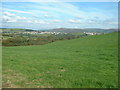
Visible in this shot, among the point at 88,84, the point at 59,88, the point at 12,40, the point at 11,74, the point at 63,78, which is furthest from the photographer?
the point at 12,40

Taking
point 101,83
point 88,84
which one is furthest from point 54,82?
point 101,83

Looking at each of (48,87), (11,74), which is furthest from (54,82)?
(11,74)

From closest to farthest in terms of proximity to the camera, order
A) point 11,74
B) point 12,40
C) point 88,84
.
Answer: point 88,84
point 11,74
point 12,40

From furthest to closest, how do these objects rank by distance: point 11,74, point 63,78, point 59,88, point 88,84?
1. point 11,74
2. point 63,78
3. point 88,84
4. point 59,88

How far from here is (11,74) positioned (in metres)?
8.02

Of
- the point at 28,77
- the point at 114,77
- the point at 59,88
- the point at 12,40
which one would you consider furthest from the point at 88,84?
the point at 12,40

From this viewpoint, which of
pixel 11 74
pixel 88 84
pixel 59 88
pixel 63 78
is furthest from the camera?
pixel 11 74

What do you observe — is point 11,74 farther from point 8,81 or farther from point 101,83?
point 101,83

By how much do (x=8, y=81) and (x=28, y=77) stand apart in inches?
37.2

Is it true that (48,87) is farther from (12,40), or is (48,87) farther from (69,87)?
(12,40)

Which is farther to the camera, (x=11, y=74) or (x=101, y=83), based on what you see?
(x=11, y=74)

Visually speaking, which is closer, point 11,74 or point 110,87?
point 110,87

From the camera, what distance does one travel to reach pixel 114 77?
7523mm

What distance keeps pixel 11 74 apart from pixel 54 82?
102 inches
